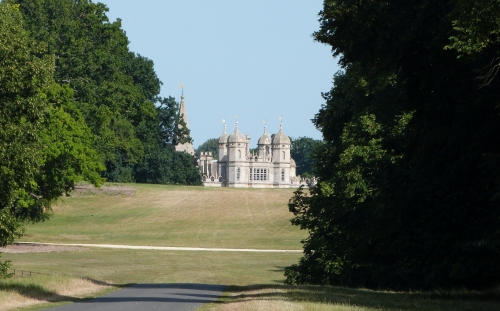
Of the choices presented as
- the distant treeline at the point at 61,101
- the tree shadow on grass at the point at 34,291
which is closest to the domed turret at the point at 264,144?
the distant treeline at the point at 61,101

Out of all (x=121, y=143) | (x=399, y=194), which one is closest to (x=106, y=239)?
(x=121, y=143)

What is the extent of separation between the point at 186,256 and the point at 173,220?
23.3m

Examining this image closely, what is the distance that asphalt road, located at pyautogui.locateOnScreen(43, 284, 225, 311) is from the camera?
68.1 ft

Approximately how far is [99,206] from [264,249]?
72.0 ft

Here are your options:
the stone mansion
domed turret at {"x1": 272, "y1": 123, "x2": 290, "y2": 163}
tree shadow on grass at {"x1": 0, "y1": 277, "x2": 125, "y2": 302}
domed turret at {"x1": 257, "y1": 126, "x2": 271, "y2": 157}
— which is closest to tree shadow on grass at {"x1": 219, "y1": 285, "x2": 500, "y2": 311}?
tree shadow on grass at {"x1": 0, "y1": 277, "x2": 125, "y2": 302}

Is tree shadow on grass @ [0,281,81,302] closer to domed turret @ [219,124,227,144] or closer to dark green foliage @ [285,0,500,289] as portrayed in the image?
dark green foliage @ [285,0,500,289]

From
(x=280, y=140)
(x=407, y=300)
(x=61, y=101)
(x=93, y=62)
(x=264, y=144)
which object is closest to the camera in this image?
(x=407, y=300)

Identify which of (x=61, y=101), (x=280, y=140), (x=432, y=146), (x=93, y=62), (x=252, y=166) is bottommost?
(x=432, y=146)

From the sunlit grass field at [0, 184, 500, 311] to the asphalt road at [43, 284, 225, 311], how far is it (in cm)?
74

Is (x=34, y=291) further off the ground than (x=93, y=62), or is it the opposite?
(x=93, y=62)

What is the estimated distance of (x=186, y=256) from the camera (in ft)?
171

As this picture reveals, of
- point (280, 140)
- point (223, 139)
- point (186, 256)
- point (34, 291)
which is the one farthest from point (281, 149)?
point (34, 291)

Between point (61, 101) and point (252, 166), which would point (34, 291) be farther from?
point (252, 166)

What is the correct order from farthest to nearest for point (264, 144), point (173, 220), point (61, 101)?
point (264, 144)
point (173, 220)
point (61, 101)
